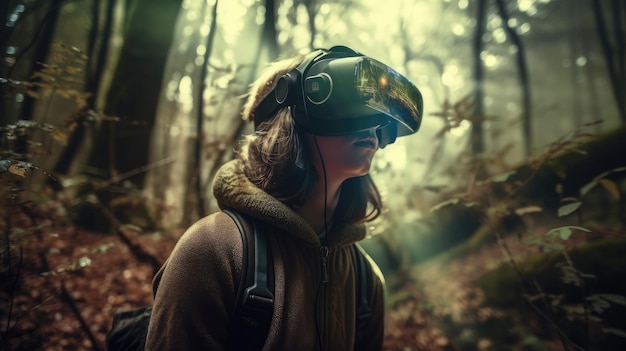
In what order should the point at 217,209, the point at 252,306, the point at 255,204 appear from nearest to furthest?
1. the point at 252,306
2. the point at 255,204
3. the point at 217,209

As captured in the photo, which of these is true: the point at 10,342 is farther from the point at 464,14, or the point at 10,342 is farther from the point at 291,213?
the point at 464,14

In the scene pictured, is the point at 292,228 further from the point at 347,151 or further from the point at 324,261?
the point at 347,151

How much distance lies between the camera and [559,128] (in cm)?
2298

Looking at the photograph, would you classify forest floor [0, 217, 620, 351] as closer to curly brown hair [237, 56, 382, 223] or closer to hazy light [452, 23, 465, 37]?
curly brown hair [237, 56, 382, 223]

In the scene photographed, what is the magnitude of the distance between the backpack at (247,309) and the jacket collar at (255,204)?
0.24ft

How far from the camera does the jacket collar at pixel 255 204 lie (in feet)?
4.82

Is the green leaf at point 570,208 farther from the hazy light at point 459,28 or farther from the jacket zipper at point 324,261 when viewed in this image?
the hazy light at point 459,28

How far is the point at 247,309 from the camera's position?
4.15ft

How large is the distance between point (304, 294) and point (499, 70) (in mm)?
21890

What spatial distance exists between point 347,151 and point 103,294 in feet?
11.4

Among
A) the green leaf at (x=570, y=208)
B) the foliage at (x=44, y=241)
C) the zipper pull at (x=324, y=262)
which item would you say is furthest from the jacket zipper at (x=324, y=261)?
the green leaf at (x=570, y=208)

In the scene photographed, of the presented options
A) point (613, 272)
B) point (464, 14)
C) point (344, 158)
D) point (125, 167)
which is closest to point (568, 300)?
point (613, 272)

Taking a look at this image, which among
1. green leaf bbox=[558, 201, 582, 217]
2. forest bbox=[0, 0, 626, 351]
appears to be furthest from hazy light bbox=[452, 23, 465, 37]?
green leaf bbox=[558, 201, 582, 217]

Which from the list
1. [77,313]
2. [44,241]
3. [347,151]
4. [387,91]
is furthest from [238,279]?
[44,241]
